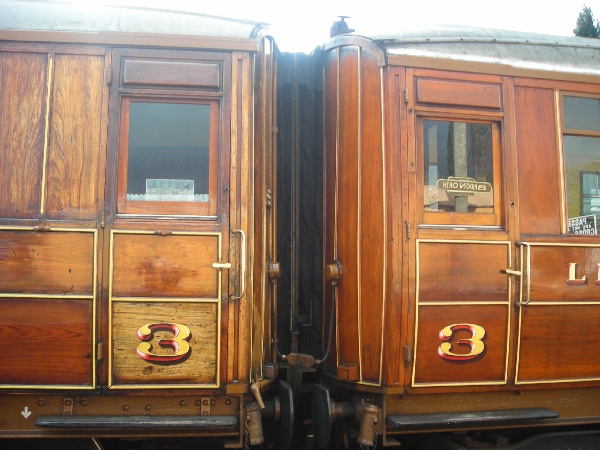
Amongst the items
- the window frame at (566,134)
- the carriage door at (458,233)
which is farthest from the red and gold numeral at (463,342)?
the window frame at (566,134)

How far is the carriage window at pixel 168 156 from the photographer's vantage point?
3191mm

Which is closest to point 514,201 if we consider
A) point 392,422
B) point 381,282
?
point 381,282

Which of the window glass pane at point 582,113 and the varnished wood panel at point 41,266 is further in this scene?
the window glass pane at point 582,113

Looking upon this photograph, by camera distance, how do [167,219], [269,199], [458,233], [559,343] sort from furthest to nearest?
[269,199], [559,343], [458,233], [167,219]

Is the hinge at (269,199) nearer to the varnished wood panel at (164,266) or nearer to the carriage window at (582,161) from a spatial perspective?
the varnished wood panel at (164,266)

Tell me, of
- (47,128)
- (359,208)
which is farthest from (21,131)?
(359,208)

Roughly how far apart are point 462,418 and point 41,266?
2.59 m

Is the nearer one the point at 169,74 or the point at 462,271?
the point at 169,74

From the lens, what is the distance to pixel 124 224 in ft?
10.2

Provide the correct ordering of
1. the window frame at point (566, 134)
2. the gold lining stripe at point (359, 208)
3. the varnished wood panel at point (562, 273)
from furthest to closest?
the window frame at point (566, 134) < the varnished wood panel at point (562, 273) < the gold lining stripe at point (359, 208)

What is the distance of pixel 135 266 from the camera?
3098 mm

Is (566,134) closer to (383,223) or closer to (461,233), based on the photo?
(461,233)

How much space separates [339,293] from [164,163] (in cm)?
135

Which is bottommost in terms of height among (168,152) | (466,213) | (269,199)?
(466,213)
